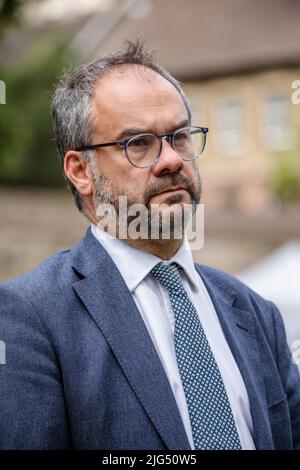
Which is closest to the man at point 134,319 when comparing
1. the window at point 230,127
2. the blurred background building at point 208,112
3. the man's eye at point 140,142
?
the man's eye at point 140,142

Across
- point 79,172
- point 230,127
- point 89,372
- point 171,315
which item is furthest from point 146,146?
point 230,127

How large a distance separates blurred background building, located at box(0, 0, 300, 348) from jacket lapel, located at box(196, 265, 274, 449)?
1169 centimetres

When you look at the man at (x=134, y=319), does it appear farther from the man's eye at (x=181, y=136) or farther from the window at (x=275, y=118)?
the window at (x=275, y=118)

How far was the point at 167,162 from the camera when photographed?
2.10 m

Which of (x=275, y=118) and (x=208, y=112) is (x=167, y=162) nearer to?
(x=275, y=118)

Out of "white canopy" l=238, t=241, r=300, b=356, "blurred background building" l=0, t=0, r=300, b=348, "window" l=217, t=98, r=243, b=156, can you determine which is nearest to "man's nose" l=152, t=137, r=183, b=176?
"white canopy" l=238, t=241, r=300, b=356

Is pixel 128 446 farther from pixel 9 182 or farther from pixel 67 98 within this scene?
pixel 9 182

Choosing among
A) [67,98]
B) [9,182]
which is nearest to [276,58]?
[9,182]

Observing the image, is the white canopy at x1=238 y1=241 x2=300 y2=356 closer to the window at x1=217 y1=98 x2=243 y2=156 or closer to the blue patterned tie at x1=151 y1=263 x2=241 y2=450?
the blue patterned tie at x1=151 y1=263 x2=241 y2=450

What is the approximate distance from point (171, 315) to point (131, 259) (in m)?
0.20

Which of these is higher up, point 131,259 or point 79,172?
point 79,172

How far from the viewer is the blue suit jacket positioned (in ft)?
6.09

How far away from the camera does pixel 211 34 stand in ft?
92.1

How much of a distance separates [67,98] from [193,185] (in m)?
0.49
